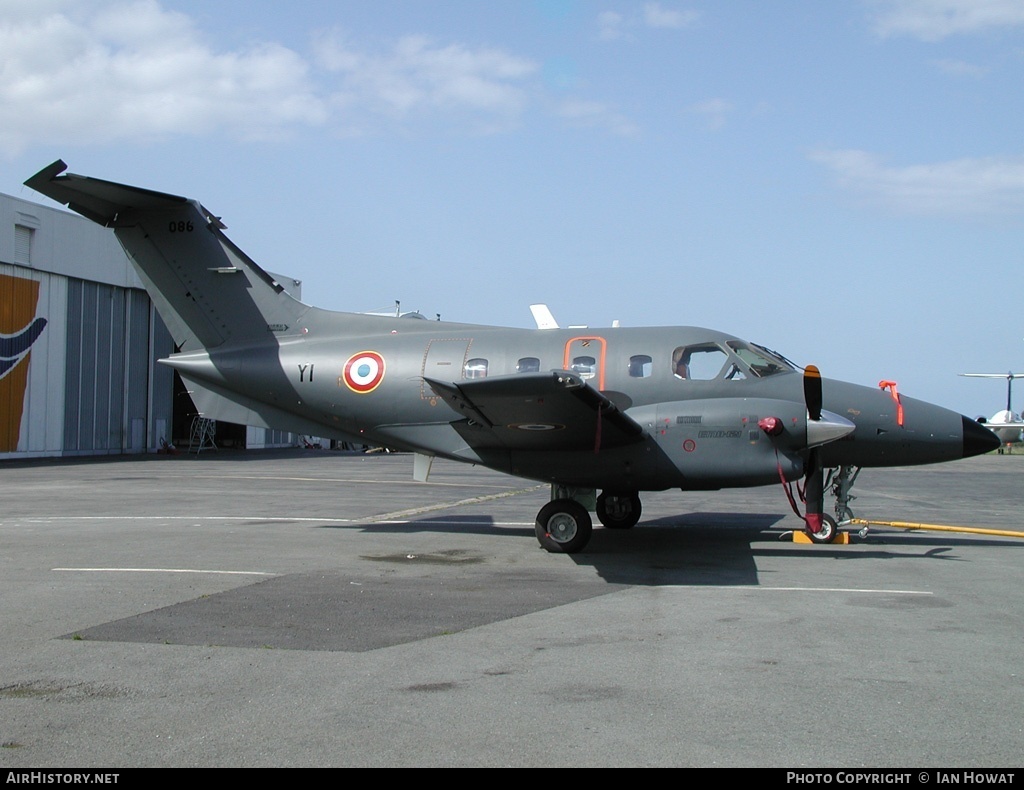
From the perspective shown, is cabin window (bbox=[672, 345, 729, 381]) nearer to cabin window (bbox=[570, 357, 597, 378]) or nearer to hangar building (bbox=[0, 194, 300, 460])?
cabin window (bbox=[570, 357, 597, 378])

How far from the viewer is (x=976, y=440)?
493 inches

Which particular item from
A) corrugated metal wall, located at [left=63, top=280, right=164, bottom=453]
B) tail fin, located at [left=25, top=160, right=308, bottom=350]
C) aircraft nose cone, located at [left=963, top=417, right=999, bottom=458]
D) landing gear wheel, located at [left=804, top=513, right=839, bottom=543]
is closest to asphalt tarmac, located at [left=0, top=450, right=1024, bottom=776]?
landing gear wheel, located at [left=804, top=513, right=839, bottom=543]

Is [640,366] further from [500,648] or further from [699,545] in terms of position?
[500,648]

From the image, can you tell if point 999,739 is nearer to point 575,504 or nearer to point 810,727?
point 810,727

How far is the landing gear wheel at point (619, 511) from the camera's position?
48.1 feet

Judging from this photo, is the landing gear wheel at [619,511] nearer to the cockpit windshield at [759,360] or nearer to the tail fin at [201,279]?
the cockpit windshield at [759,360]

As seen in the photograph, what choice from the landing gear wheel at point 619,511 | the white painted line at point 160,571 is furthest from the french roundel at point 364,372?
the white painted line at point 160,571

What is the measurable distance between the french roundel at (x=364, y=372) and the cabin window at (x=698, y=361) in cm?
436

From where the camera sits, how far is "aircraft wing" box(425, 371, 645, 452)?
10727mm

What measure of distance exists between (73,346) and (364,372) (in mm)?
31023

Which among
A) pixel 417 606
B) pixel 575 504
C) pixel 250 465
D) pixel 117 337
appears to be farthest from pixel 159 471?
pixel 417 606

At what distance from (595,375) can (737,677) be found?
7341mm

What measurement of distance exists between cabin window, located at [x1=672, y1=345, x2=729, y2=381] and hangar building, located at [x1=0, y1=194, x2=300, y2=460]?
28.2 m

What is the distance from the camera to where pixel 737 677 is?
621cm
